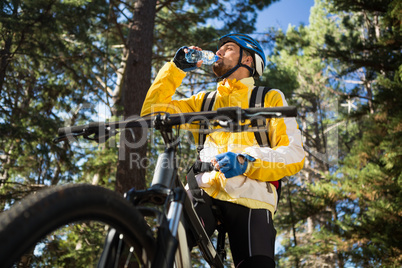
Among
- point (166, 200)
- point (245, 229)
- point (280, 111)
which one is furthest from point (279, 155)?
point (166, 200)

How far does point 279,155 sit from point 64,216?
58.4 inches

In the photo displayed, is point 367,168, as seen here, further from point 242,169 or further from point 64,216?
point 64,216

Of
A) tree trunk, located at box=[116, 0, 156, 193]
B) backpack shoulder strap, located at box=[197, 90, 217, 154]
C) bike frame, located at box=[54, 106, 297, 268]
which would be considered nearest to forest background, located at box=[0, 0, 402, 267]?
tree trunk, located at box=[116, 0, 156, 193]

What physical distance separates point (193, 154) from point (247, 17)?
17.2 feet

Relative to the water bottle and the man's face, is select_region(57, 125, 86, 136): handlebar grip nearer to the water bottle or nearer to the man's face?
the water bottle

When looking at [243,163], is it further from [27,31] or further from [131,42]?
[27,31]

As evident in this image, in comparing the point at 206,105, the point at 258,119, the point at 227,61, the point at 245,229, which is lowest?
the point at 245,229

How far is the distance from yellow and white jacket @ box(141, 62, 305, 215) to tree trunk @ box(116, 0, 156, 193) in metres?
3.67

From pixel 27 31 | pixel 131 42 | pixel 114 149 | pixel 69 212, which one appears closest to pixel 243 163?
pixel 69 212

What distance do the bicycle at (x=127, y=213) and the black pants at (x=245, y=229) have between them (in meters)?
0.36

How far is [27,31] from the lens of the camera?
29.0ft

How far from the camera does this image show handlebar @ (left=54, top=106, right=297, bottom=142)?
1.76m

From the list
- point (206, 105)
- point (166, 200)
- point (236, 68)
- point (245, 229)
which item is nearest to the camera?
point (166, 200)

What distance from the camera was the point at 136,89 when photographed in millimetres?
7703
